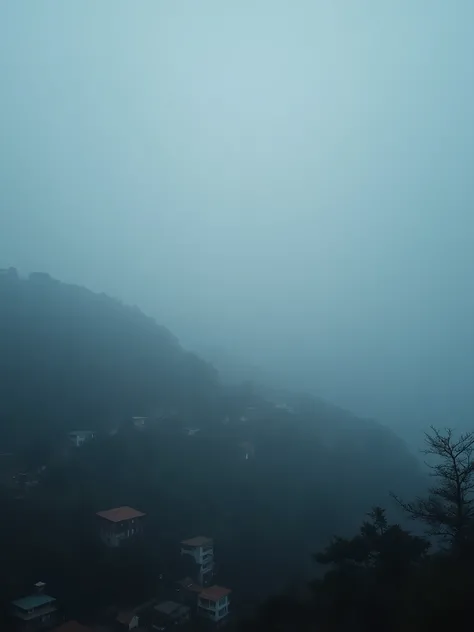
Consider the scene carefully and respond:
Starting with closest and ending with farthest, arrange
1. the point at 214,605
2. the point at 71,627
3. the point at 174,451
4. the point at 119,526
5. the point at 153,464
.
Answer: the point at 71,627, the point at 214,605, the point at 119,526, the point at 153,464, the point at 174,451

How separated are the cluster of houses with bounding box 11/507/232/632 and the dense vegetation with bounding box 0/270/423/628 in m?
0.45

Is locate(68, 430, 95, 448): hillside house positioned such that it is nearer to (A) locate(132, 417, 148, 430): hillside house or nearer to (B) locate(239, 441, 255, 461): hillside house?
(A) locate(132, 417, 148, 430): hillside house

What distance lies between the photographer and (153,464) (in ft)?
62.2

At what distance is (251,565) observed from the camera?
15.4m

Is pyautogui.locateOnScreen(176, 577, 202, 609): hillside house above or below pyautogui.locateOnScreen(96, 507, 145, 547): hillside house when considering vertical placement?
below

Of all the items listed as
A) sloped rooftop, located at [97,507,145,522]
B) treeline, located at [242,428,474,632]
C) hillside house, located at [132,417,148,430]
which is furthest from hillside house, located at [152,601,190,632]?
hillside house, located at [132,417,148,430]

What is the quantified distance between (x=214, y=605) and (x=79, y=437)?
8388mm

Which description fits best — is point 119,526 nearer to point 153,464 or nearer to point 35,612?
point 35,612

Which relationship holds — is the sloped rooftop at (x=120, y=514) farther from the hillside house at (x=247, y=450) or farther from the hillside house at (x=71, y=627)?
the hillside house at (x=247, y=450)

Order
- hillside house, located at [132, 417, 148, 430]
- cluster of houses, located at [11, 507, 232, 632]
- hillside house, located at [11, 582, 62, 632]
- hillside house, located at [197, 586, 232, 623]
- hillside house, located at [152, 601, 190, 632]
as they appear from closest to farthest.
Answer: hillside house, located at [11, 582, 62, 632] < cluster of houses, located at [11, 507, 232, 632] < hillside house, located at [152, 601, 190, 632] < hillside house, located at [197, 586, 232, 623] < hillside house, located at [132, 417, 148, 430]

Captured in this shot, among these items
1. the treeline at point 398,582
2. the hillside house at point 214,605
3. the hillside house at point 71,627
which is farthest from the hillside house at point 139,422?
the treeline at point 398,582

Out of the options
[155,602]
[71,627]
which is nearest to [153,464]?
[155,602]

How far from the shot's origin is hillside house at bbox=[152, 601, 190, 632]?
11.9 metres

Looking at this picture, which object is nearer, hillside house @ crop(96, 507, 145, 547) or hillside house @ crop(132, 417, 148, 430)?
hillside house @ crop(96, 507, 145, 547)
